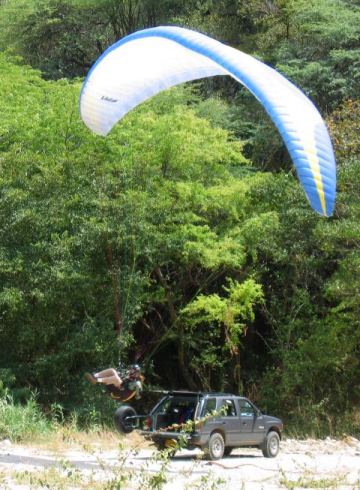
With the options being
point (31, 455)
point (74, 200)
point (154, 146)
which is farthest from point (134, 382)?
point (154, 146)

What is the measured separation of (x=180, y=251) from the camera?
65.8ft

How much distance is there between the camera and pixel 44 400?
64.7 feet

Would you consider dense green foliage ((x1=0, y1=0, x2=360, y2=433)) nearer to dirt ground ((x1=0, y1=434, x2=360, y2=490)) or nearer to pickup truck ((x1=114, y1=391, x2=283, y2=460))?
dirt ground ((x1=0, y1=434, x2=360, y2=490))

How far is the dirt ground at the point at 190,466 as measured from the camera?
27.6 ft

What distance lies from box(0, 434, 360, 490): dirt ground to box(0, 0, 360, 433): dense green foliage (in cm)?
368

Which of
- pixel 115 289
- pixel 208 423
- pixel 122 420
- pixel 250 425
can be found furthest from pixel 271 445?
pixel 115 289

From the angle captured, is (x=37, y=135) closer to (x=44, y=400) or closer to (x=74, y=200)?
(x=74, y=200)

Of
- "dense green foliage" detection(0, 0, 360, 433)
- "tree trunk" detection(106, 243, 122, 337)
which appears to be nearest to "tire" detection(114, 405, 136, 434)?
"dense green foliage" detection(0, 0, 360, 433)

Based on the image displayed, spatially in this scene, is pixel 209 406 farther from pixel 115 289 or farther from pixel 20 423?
pixel 115 289

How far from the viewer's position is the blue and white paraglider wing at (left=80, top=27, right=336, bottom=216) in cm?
902

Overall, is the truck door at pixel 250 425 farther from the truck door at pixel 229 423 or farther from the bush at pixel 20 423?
the bush at pixel 20 423

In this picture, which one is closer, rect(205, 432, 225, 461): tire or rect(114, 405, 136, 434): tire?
rect(114, 405, 136, 434): tire

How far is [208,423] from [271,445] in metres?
1.99

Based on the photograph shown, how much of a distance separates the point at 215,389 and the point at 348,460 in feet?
32.1
